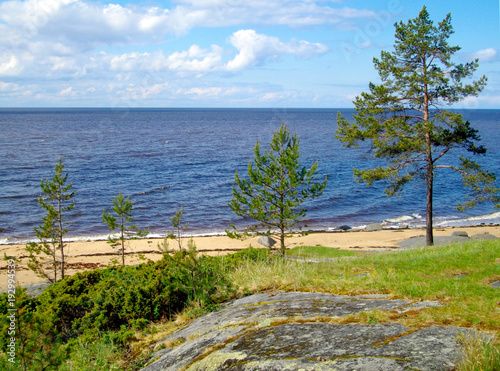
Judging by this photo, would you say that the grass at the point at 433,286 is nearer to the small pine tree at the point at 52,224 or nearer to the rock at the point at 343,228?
the small pine tree at the point at 52,224

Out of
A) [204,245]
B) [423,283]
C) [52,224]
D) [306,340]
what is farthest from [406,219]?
[306,340]

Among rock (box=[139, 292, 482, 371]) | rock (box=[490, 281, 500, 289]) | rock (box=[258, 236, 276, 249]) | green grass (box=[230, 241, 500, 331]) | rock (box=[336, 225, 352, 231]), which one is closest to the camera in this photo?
rock (box=[139, 292, 482, 371])

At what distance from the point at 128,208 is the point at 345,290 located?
14.4 m

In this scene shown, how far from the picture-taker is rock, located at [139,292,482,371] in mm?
3875

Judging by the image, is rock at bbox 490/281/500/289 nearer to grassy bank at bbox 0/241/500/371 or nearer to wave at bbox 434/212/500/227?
grassy bank at bbox 0/241/500/371

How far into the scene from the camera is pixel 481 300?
5977 mm

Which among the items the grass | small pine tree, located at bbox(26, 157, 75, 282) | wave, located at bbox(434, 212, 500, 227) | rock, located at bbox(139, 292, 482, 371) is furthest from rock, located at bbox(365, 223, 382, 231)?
rock, located at bbox(139, 292, 482, 371)

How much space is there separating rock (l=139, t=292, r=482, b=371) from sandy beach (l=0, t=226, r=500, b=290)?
18419 mm

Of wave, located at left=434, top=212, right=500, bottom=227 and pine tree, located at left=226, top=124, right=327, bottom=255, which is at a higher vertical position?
pine tree, located at left=226, top=124, right=327, bottom=255

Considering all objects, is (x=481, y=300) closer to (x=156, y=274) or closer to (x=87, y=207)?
(x=156, y=274)

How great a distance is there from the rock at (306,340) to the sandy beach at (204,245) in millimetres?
18419

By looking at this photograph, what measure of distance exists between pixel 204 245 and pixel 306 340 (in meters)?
24.2

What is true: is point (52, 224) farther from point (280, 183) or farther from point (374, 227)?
point (374, 227)

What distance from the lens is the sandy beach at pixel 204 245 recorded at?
24328 millimetres
